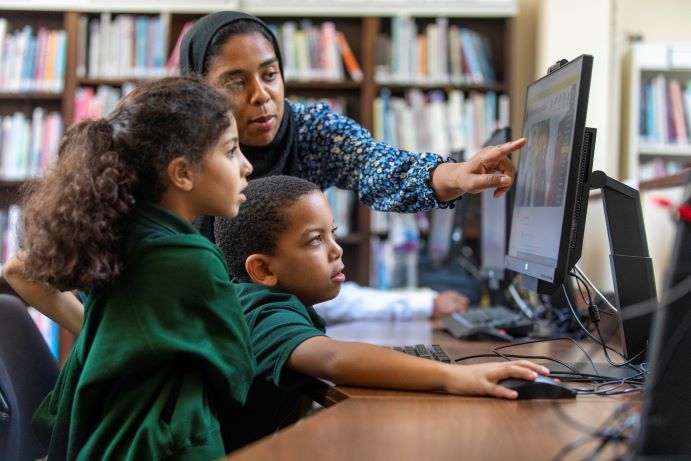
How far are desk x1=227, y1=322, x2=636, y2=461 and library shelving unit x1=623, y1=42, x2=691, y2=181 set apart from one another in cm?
308

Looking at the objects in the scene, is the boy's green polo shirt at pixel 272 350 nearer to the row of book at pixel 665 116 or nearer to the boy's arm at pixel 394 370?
the boy's arm at pixel 394 370

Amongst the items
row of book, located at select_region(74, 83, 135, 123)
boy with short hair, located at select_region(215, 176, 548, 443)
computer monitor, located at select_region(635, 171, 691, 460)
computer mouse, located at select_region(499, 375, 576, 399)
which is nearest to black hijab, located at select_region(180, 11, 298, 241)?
boy with short hair, located at select_region(215, 176, 548, 443)

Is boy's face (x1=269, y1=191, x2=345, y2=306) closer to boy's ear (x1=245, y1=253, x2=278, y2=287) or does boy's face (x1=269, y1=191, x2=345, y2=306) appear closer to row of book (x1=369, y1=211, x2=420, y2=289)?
boy's ear (x1=245, y1=253, x2=278, y2=287)

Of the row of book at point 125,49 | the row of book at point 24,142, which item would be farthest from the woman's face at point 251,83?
the row of book at point 24,142

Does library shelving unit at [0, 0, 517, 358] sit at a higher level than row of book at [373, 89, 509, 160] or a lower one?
higher

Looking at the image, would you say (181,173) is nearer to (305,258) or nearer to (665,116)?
(305,258)

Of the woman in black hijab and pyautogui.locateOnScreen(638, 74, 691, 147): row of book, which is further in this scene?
pyautogui.locateOnScreen(638, 74, 691, 147): row of book

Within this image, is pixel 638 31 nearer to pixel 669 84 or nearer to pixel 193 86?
pixel 669 84

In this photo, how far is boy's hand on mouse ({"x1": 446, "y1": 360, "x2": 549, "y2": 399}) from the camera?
1045mm

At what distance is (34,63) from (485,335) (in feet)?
9.65

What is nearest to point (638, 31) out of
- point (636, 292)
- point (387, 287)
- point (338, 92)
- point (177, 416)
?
point (338, 92)

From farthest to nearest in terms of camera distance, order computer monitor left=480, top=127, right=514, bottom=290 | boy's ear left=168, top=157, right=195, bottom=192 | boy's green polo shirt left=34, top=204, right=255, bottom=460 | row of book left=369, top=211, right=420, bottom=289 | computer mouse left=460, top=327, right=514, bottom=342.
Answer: row of book left=369, top=211, right=420, bottom=289 < computer monitor left=480, top=127, right=514, bottom=290 < computer mouse left=460, top=327, right=514, bottom=342 < boy's ear left=168, top=157, right=195, bottom=192 < boy's green polo shirt left=34, top=204, right=255, bottom=460

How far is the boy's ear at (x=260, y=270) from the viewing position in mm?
1435

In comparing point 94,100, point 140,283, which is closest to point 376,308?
point 140,283
